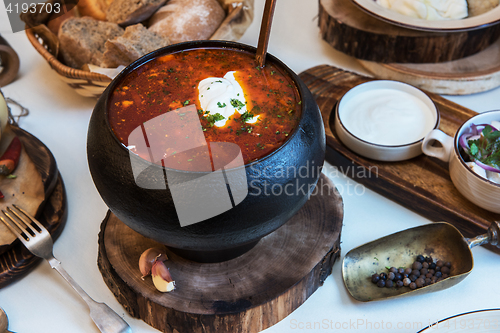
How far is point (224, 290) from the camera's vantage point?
52.6 inches

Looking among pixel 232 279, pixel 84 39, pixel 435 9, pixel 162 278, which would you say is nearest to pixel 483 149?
pixel 435 9

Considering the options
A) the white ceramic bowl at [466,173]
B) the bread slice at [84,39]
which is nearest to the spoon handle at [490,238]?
the white ceramic bowl at [466,173]

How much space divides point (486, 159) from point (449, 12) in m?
0.84

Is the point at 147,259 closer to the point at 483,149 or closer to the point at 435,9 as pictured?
the point at 483,149

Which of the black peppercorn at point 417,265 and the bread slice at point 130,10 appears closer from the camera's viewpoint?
the black peppercorn at point 417,265

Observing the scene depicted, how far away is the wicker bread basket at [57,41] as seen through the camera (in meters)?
1.82

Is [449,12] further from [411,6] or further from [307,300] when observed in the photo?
[307,300]

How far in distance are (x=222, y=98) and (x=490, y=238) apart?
3.10ft

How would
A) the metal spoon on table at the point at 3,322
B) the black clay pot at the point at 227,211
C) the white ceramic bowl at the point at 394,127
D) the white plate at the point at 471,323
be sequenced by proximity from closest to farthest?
the black clay pot at the point at 227,211
the white plate at the point at 471,323
the metal spoon on table at the point at 3,322
the white ceramic bowl at the point at 394,127

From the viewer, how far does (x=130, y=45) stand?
1808 mm

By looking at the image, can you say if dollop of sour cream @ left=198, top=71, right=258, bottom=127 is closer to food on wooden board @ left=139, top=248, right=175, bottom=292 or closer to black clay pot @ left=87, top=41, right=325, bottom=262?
black clay pot @ left=87, top=41, right=325, bottom=262

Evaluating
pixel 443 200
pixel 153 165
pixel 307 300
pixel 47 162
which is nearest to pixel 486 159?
pixel 443 200

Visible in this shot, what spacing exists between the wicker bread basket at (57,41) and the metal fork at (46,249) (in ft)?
1.92

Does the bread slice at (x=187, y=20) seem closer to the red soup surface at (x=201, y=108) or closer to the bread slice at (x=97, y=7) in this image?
the bread slice at (x=97, y=7)
